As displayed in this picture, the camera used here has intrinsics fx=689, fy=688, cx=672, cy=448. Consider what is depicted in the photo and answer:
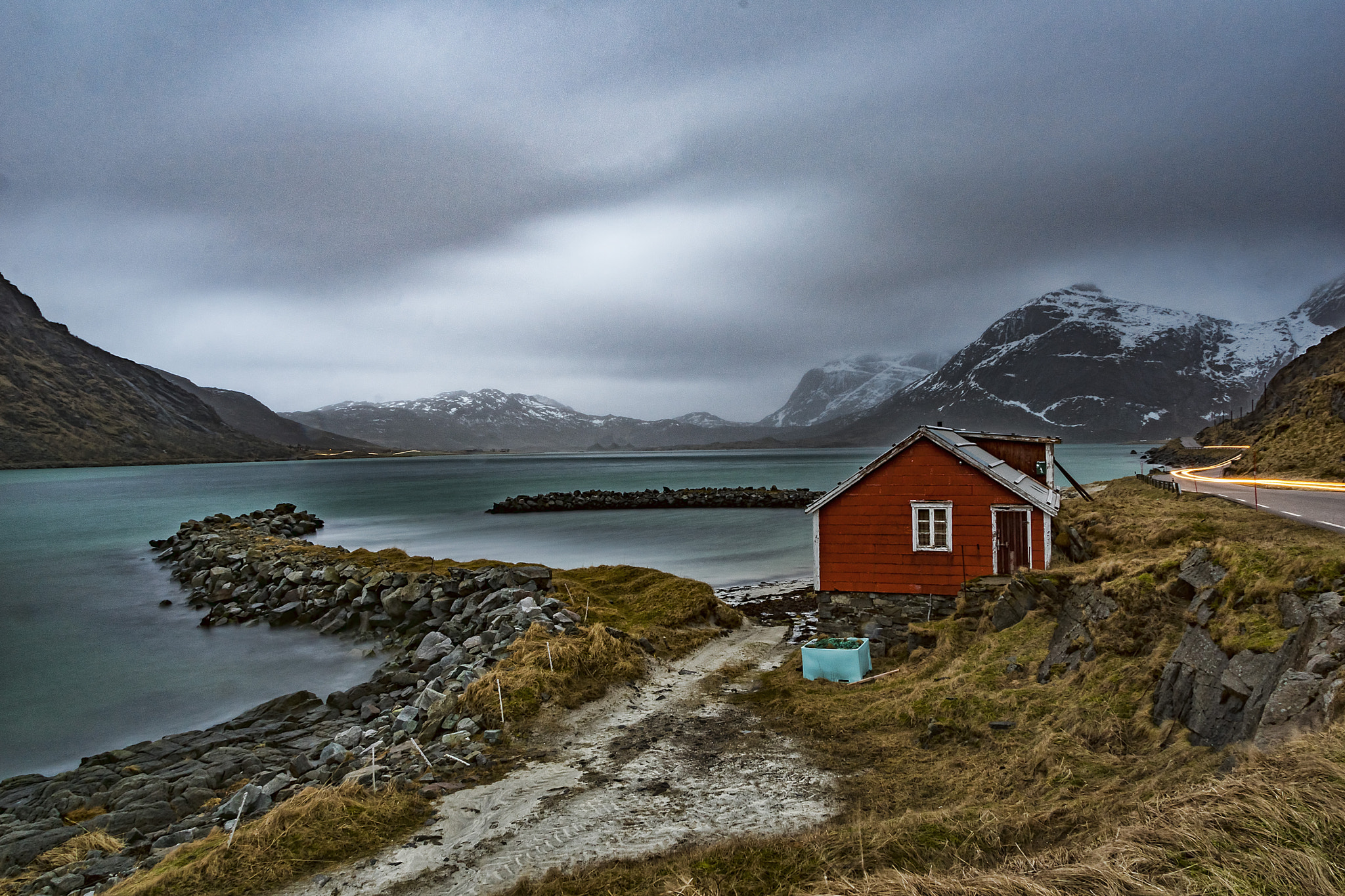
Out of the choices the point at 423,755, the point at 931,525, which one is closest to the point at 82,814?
the point at 423,755

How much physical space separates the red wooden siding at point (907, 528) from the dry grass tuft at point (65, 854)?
55.2ft

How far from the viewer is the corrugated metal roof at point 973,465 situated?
1959 cm

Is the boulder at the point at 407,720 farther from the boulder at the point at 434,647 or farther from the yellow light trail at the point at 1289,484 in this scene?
the yellow light trail at the point at 1289,484

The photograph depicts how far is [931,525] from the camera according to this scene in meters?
20.1

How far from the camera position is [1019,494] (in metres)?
19.5

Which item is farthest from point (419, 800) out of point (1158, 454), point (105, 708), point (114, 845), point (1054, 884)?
point (1158, 454)

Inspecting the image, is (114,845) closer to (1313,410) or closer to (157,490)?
(1313,410)

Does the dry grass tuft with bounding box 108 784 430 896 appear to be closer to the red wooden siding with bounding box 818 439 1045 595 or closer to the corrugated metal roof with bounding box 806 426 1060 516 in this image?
the corrugated metal roof with bounding box 806 426 1060 516

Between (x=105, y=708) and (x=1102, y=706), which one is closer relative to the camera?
(x=1102, y=706)

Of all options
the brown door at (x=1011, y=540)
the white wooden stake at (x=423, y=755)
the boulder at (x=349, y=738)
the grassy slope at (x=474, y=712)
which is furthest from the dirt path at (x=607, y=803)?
the brown door at (x=1011, y=540)

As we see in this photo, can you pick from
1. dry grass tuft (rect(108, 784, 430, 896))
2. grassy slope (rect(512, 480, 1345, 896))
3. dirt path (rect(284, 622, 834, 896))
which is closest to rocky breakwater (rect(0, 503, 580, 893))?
dry grass tuft (rect(108, 784, 430, 896))

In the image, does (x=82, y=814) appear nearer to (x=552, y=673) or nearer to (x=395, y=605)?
(x=552, y=673)

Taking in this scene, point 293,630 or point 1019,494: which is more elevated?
point 1019,494

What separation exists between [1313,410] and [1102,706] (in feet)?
119
